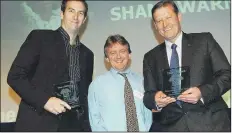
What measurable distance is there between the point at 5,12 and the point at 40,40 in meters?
1.86

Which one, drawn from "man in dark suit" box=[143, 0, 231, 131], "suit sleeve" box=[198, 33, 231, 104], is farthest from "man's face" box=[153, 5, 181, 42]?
"suit sleeve" box=[198, 33, 231, 104]

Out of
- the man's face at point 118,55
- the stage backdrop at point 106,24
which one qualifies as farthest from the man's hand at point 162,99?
the stage backdrop at point 106,24

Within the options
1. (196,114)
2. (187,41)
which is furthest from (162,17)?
(196,114)

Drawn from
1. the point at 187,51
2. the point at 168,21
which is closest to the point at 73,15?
the point at 168,21

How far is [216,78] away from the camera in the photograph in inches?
78.5

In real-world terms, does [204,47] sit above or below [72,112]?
above

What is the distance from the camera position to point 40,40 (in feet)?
7.57

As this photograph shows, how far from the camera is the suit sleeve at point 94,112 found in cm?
239

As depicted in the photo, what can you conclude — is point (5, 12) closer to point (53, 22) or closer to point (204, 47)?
point (53, 22)

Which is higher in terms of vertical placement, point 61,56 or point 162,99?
point 61,56

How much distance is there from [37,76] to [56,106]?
32 centimetres

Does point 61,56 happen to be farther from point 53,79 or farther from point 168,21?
point 168,21

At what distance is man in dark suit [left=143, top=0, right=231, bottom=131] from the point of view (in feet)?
6.47

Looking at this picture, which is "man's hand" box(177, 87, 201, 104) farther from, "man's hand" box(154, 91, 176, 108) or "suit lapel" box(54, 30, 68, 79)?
"suit lapel" box(54, 30, 68, 79)
